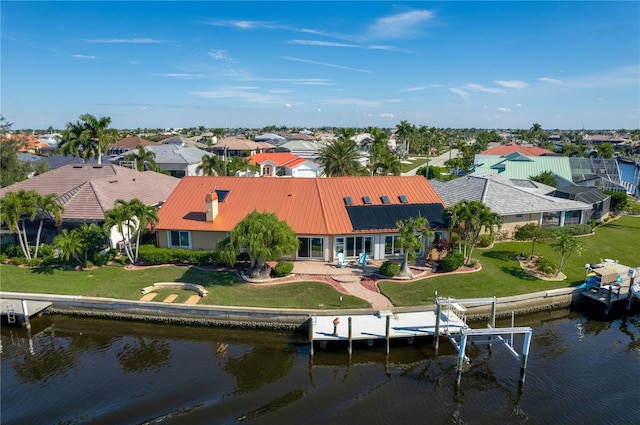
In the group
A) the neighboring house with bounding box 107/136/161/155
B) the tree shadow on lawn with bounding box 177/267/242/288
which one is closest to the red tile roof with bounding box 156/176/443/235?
the tree shadow on lawn with bounding box 177/267/242/288

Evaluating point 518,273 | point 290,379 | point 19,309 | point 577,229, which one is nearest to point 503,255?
point 518,273

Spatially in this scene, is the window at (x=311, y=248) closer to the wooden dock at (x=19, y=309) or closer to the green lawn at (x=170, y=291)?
the green lawn at (x=170, y=291)

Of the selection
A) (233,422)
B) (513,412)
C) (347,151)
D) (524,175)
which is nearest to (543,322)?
(513,412)

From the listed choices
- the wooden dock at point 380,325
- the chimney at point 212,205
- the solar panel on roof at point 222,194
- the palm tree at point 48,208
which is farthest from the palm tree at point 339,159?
the wooden dock at point 380,325

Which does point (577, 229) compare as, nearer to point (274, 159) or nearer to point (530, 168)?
point (530, 168)

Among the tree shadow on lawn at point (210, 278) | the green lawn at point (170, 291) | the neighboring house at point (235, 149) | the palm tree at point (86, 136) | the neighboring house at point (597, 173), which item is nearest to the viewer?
the green lawn at point (170, 291)

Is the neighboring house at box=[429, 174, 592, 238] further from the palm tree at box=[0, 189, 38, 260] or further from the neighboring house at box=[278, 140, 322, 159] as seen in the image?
the neighboring house at box=[278, 140, 322, 159]

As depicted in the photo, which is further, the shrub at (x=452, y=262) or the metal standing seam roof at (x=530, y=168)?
the metal standing seam roof at (x=530, y=168)
